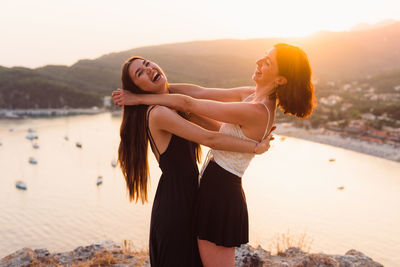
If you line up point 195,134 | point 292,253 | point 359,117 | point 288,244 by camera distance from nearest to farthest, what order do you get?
point 195,134 < point 292,253 < point 288,244 < point 359,117

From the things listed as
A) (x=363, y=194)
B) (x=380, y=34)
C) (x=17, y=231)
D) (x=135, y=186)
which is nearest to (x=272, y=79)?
(x=135, y=186)

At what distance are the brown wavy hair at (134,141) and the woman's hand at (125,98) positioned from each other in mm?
34

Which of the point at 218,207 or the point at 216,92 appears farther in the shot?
the point at 216,92

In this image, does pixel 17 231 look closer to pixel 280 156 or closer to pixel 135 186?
pixel 135 186

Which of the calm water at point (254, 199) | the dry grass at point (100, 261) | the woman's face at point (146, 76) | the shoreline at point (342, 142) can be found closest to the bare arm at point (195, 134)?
the woman's face at point (146, 76)

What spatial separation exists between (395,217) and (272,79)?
20648 millimetres

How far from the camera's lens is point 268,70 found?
136cm

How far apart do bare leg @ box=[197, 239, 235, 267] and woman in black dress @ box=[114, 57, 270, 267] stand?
0.06 m

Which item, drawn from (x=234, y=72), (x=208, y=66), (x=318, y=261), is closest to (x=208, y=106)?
(x=318, y=261)

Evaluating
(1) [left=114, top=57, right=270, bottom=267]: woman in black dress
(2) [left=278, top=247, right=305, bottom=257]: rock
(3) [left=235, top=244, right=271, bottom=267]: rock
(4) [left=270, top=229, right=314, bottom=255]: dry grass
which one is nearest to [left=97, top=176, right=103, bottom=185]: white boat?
(4) [left=270, top=229, right=314, bottom=255]: dry grass

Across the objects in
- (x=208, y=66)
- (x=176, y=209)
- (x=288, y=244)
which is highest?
(x=208, y=66)

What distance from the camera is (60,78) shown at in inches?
2913

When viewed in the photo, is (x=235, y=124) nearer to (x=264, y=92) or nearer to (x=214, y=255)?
(x=264, y=92)

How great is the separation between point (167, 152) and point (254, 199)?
1974cm
